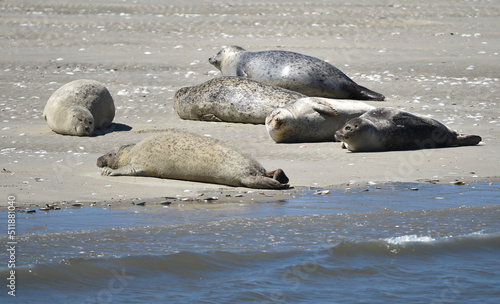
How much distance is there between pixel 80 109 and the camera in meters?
8.67

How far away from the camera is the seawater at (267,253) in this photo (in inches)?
166

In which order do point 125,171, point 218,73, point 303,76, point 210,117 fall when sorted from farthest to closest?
point 218,73, point 303,76, point 210,117, point 125,171

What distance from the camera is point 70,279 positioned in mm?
4230

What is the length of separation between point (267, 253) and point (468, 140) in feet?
12.4

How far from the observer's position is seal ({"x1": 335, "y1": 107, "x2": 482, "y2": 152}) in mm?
7617

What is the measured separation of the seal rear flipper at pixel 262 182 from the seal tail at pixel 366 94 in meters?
4.53

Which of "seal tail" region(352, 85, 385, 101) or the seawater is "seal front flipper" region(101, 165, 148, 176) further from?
"seal tail" region(352, 85, 385, 101)

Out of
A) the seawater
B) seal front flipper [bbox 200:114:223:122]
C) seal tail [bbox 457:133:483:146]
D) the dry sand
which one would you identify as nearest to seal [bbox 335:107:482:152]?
seal tail [bbox 457:133:483:146]

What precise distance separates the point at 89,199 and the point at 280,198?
1.34m

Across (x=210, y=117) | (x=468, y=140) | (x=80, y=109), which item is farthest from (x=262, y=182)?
(x=210, y=117)

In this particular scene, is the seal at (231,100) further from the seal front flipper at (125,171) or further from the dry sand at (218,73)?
the seal front flipper at (125,171)

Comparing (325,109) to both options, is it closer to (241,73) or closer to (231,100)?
(231,100)

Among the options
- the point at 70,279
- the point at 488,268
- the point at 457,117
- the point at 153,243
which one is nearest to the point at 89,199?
the point at 153,243

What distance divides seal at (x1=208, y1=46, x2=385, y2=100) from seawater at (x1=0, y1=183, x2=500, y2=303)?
4.71m
